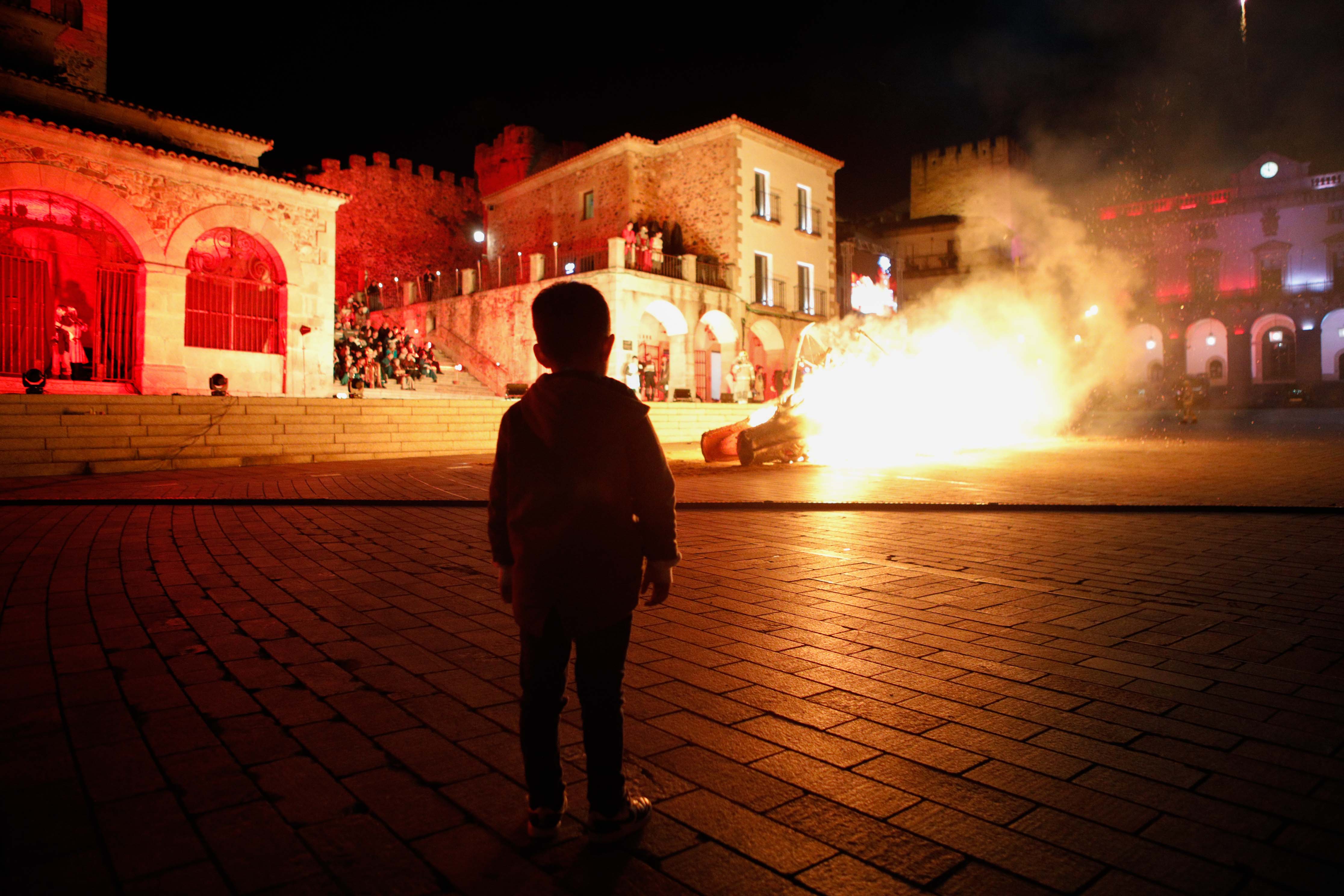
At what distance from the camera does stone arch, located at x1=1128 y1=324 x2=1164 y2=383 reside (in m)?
51.0

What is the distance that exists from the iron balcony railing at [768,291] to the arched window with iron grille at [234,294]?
686 inches

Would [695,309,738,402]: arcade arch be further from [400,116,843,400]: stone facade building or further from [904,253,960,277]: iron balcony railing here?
[904,253,960,277]: iron balcony railing

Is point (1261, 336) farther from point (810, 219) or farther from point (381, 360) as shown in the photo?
point (381, 360)

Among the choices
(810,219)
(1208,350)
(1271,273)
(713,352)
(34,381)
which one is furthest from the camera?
(1208,350)

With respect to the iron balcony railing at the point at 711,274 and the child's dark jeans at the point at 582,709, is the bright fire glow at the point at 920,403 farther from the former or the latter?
the child's dark jeans at the point at 582,709

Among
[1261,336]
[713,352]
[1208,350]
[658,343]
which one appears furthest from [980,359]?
[1261,336]

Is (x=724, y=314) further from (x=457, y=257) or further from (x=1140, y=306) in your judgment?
(x=1140, y=306)

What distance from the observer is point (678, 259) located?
91.5 ft

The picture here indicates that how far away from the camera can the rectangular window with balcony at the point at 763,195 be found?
30281mm

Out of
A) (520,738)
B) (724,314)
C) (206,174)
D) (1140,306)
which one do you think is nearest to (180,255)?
(206,174)

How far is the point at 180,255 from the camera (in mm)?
17172

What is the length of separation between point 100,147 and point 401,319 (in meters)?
16.6

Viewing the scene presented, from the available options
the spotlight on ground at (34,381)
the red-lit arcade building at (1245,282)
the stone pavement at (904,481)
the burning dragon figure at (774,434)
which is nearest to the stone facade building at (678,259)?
the burning dragon figure at (774,434)

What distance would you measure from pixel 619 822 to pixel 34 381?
14951mm
